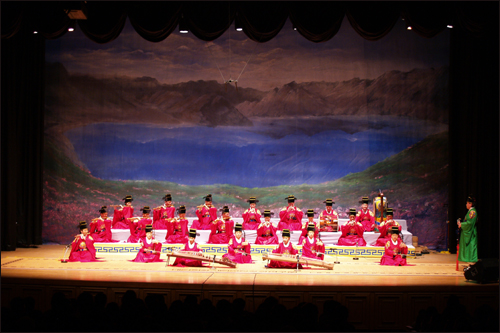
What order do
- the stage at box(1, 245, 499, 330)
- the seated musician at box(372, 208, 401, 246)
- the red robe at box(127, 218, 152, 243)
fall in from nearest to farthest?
1. the stage at box(1, 245, 499, 330)
2. the seated musician at box(372, 208, 401, 246)
3. the red robe at box(127, 218, 152, 243)

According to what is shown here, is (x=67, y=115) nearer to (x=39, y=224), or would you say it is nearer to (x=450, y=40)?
(x=39, y=224)

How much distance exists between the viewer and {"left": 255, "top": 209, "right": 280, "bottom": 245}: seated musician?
417 inches

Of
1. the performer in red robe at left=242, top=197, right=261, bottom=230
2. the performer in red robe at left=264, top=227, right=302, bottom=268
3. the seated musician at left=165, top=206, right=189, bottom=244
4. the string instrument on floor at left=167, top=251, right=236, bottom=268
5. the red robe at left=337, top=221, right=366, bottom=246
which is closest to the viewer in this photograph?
the string instrument on floor at left=167, top=251, right=236, bottom=268

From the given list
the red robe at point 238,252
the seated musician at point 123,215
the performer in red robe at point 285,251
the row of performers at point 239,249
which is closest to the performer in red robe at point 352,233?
the row of performers at point 239,249

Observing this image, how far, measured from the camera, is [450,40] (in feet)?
40.1

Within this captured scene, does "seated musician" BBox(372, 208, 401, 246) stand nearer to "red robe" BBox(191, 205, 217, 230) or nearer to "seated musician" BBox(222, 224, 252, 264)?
"seated musician" BBox(222, 224, 252, 264)

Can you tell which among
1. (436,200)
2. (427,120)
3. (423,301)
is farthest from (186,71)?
(423,301)

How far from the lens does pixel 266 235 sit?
10641 millimetres

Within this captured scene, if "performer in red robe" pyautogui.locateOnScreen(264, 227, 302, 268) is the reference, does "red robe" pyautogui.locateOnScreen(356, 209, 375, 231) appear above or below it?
above

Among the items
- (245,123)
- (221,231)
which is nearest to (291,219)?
(221,231)

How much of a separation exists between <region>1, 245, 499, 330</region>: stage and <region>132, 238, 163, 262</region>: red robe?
1.17 meters

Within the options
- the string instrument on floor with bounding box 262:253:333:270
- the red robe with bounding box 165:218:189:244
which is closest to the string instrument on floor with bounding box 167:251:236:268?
the string instrument on floor with bounding box 262:253:333:270

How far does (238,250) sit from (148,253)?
5.88 ft

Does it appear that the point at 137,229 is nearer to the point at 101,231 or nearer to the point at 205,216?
the point at 101,231
